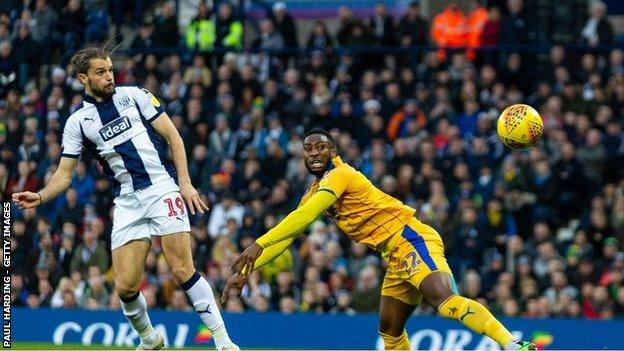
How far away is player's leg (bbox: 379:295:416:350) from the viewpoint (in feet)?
39.1

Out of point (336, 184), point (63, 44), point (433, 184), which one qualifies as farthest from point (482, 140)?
point (336, 184)

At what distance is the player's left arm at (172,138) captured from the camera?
11.5 meters

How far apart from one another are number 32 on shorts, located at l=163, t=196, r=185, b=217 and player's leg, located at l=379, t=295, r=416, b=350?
1814mm

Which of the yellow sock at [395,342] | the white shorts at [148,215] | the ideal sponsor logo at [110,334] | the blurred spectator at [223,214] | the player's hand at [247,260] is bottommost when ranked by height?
the ideal sponsor logo at [110,334]

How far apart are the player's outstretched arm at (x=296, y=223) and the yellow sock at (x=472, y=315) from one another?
121 centimetres

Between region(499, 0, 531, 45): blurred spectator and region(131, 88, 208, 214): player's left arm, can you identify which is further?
region(499, 0, 531, 45): blurred spectator

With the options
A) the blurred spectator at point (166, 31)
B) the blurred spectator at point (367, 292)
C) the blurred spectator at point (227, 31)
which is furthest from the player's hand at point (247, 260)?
the blurred spectator at point (166, 31)

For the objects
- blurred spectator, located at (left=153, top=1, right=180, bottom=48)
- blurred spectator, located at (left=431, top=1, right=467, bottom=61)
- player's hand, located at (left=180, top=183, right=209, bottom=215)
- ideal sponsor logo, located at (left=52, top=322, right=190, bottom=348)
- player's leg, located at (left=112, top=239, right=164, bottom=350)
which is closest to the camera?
player's hand, located at (left=180, top=183, right=209, bottom=215)

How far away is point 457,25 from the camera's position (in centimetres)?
2352

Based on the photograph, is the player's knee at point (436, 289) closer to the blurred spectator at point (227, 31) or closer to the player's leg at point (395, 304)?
the player's leg at point (395, 304)

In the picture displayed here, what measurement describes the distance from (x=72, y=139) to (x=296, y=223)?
2074 mm

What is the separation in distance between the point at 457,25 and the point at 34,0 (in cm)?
725

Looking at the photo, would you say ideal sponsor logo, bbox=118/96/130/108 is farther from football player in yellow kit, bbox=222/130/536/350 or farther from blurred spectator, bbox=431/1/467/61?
blurred spectator, bbox=431/1/467/61

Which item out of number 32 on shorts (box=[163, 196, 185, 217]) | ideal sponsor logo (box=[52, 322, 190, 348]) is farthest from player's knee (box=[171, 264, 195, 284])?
ideal sponsor logo (box=[52, 322, 190, 348])
